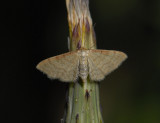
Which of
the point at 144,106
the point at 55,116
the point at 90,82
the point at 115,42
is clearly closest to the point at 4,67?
the point at 55,116

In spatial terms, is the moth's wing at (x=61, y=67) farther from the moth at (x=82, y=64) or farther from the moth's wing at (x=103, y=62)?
the moth's wing at (x=103, y=62)

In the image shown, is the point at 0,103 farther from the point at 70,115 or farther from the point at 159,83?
the point at 70,115

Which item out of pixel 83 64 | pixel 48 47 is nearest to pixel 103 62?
pixel 83 64

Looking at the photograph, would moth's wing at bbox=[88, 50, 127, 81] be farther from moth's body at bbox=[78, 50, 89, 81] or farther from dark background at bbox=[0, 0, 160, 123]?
dark background at bbox=[0, 0, 160, 123]

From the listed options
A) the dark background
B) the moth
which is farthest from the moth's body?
the dark background

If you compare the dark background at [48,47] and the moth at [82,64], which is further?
the dark background at [48,47]

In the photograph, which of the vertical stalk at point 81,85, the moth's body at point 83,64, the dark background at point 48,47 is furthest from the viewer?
the dark background at point 48,47

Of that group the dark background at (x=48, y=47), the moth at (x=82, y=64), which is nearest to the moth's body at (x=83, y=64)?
the moth at (x=82, y=64)
